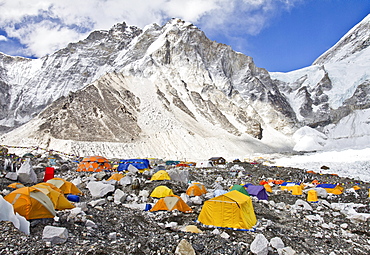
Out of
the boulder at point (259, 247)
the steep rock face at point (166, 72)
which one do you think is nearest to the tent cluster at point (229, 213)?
the boulder at point (259, 247)

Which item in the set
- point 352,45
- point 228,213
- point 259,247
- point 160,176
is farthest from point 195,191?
point 352,45

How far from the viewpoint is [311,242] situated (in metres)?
8.80

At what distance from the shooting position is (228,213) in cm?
933

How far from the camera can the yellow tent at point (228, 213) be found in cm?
918

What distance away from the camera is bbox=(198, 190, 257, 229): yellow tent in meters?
9.18

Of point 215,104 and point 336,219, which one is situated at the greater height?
point 215,104

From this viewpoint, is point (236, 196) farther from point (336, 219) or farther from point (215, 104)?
point (215, 104)

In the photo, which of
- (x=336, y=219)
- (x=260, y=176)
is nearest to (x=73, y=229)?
(x=336, y=219)

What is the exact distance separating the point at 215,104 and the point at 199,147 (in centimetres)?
2555

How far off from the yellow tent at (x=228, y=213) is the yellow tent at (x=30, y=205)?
16.4ft

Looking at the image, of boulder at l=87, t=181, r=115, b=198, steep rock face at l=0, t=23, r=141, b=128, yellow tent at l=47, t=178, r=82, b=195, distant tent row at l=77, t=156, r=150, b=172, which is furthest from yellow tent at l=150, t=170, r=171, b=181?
steep rock face at l=0, t=23, r=141, b=128

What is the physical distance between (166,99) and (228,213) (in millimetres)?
51494

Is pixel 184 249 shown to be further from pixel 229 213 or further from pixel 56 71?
pixel 56 71

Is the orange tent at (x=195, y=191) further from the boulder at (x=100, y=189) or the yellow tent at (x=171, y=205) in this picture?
the boulder at (x=100, y=189)
